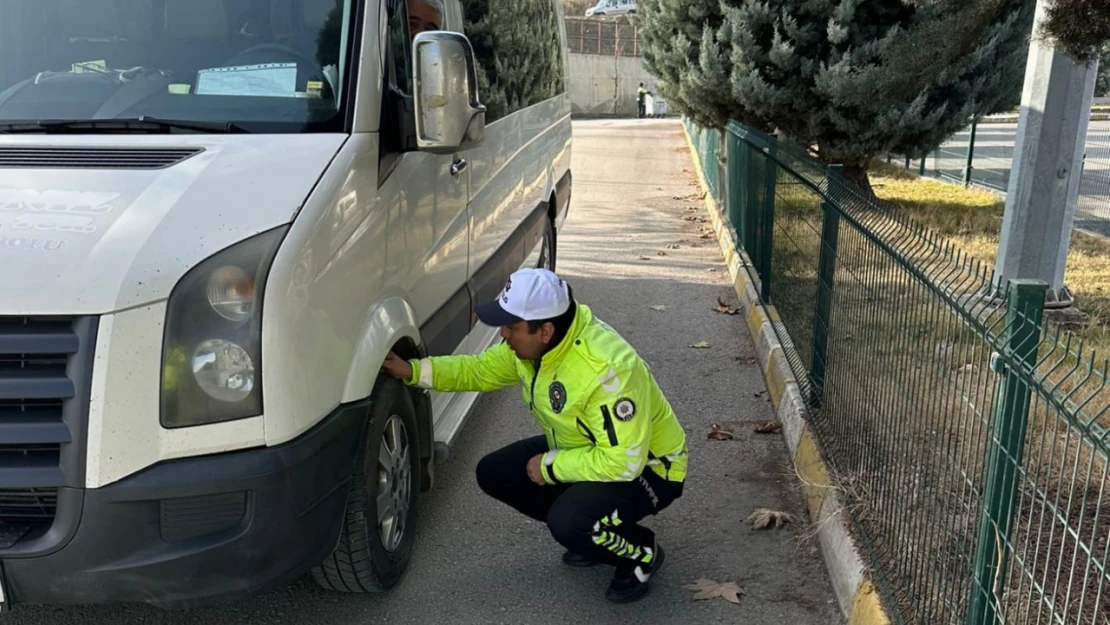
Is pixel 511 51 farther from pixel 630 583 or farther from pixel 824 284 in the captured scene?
pixel 630 583

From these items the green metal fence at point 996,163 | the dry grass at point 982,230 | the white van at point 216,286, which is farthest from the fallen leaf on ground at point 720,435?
the green metal fence at point 996,163

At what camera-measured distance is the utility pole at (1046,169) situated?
6.23 meters

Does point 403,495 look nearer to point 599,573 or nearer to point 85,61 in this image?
point 599,573

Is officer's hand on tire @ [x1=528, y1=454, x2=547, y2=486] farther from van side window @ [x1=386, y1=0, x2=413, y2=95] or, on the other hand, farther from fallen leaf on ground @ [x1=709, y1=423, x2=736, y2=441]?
fallen leaf on ground @ [x1=709, y1=423, x2=736, y2=441]

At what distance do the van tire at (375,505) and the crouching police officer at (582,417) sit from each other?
0.14 m

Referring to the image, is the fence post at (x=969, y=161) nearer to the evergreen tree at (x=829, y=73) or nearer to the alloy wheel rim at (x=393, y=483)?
the evergreen tree at (x=829, y=73)

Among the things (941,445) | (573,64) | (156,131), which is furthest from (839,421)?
(573,64)

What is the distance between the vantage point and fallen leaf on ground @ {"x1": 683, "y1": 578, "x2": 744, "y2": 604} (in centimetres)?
362

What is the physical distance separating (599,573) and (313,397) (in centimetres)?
156

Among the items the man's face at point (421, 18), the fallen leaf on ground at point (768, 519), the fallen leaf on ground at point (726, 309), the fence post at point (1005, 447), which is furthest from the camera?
the fallen leaf on ground at point (726, 309)

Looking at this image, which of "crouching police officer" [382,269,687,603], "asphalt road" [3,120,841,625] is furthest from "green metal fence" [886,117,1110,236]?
"crouching police officer" [382,269,687,603]

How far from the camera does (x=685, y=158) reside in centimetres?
2189

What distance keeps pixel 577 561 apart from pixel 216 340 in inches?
73.1

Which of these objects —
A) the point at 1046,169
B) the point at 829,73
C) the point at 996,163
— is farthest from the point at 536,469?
the point at 996,163
